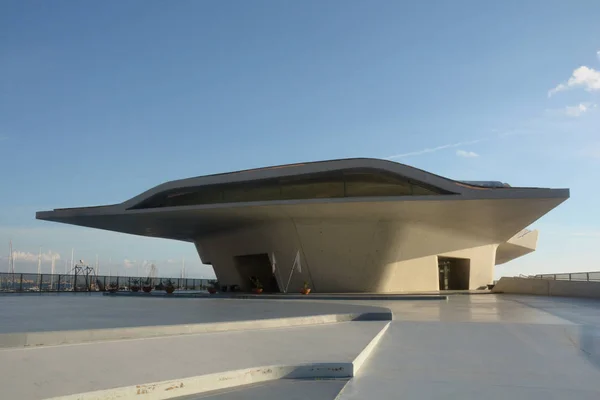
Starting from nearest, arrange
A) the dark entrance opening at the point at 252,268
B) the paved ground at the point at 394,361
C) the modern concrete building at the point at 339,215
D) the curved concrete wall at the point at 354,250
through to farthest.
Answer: the paved ground at the point at 394,361 < the modern concrete building at the point at 339,215 < the curved concrete wall at the point at 354,250 < the dark entrance opening at the point at 252,268

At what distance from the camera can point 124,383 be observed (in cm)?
455

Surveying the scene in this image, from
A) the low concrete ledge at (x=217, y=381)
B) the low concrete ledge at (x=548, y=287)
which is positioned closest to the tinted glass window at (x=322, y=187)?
the low concrete ledge at (x=548, y=287)

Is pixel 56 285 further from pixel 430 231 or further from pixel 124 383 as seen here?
pixel 124 383

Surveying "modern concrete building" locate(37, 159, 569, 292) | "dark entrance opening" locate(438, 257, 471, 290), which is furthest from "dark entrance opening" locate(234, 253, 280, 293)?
"dark entrance opening" locate(438, 257, 471, 290)

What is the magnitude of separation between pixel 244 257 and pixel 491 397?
29.9m

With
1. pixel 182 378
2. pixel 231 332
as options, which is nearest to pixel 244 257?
pixel 231 332

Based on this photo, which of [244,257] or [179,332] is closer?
[179,332]

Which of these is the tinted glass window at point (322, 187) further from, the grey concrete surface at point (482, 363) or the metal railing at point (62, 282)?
the grey concrete surface at point (482, 363)

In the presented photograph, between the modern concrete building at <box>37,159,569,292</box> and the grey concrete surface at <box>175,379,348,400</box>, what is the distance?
17457 mm

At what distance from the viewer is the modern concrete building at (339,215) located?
23062 millimetres

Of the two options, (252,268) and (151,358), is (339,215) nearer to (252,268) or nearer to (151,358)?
(252,268)

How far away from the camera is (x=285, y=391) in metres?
4.99

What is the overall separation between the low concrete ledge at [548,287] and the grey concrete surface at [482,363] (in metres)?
16.2

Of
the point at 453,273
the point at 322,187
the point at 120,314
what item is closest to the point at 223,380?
the point at 120,314
